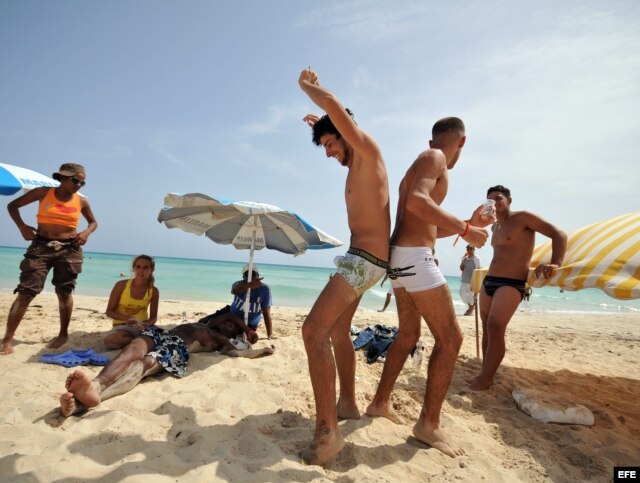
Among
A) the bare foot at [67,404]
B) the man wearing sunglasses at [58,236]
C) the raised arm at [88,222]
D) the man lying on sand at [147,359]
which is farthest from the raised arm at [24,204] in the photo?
the bare foot at [67,404]

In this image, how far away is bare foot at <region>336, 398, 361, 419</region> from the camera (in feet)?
8.77

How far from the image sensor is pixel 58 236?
4.23 meters

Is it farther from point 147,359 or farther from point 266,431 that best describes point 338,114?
point 147,359

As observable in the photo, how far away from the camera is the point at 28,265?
→ 3.98 metres

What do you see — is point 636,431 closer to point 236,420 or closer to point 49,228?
point 236,420

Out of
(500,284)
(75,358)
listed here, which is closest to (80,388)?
(75,358)

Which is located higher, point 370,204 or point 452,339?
point 370,204

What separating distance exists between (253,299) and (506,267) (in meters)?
3.43

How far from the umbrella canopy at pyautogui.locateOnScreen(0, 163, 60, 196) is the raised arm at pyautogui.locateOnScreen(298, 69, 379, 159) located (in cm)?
394

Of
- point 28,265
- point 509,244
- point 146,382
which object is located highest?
point 509,244

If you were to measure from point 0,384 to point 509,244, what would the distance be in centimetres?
492

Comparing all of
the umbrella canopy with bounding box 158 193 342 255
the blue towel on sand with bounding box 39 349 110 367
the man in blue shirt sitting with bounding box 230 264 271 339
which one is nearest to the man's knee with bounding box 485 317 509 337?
the umbrella canopy with bounding box 158 193 342 255

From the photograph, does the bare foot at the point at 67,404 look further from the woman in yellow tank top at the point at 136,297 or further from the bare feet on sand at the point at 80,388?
the woman in yellow tank top at the point at 136,297

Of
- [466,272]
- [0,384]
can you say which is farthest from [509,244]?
[466,272]
